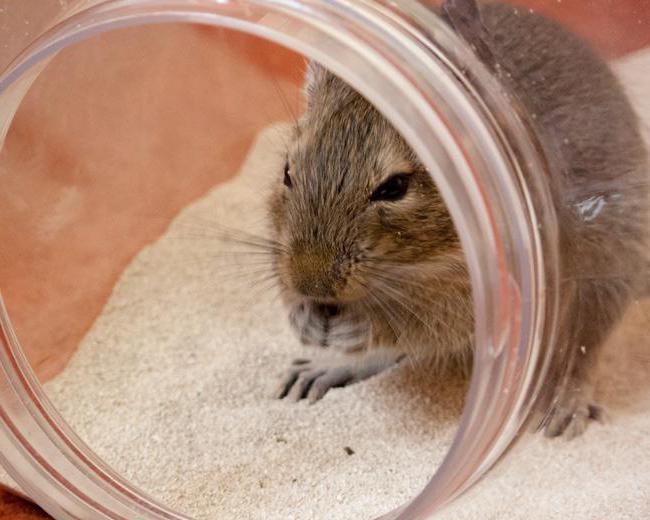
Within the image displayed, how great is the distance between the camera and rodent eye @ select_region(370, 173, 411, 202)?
1354 mm

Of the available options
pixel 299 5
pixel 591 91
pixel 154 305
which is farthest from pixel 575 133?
pixel 154 305

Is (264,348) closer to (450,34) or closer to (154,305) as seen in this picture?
(154,305)

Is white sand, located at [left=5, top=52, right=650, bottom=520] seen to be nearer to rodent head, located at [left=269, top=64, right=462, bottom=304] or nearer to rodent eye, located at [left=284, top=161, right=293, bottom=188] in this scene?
rodent head, located at [left=269, top=64, right=462, bottom=304]

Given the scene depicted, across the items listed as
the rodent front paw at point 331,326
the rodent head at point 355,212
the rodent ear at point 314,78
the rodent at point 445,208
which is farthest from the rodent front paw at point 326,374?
the rodent ear at point 314,78

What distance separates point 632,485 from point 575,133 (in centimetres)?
48

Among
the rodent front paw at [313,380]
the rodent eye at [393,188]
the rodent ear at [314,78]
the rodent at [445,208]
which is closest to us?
the rodent at [445,208]

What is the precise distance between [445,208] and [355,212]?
15 centimetres

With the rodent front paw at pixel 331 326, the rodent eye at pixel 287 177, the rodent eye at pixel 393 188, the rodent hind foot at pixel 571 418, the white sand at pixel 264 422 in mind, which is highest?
the rodent eye at pixel 393 188

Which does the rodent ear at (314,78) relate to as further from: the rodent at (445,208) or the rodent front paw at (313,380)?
the rodent front paw at (313,380)

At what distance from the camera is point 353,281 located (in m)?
1.33

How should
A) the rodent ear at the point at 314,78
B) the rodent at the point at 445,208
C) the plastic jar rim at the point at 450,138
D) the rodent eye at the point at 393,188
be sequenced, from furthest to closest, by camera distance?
1. the rodent ear at the point at 314,78
2. the rodent eye at the point at 393,188
3. the rodent at the point at 445,208
4. the plastic jar rim at the point at 450,138

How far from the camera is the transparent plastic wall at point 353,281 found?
1096 millimetres

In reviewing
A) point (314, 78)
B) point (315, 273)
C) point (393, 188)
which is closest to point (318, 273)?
point (315, 273)

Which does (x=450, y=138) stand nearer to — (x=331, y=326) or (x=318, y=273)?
(x=318, y=273)
